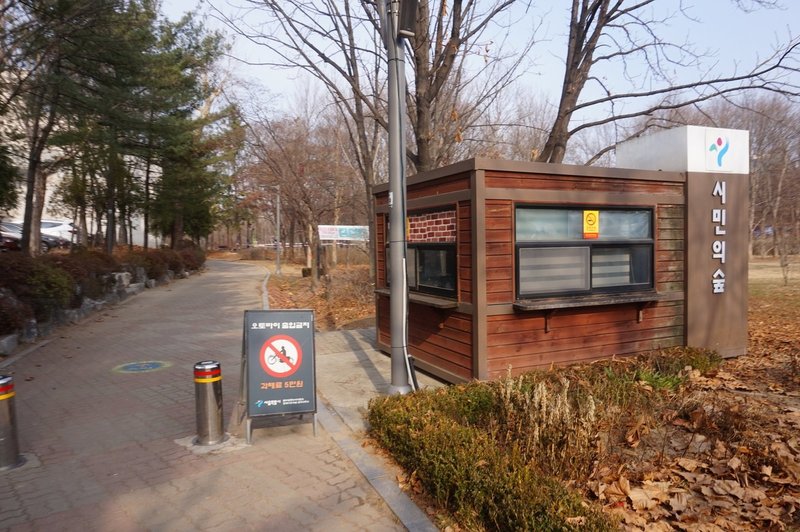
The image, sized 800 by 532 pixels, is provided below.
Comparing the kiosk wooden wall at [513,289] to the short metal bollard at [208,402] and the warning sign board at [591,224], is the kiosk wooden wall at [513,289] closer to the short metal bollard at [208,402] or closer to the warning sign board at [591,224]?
the warning sign board at [591,224]

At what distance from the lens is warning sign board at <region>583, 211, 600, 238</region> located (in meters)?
7.08

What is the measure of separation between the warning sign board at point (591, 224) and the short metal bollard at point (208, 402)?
16.3 feet

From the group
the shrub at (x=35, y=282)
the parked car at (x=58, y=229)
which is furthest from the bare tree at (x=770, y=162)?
the parked car at (x=58, y=229)

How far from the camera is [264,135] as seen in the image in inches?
927

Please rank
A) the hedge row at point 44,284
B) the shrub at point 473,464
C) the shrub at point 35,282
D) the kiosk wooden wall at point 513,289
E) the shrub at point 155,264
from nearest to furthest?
the shrub at point 473,464 → the kiosk wooden wall at point 513,289 → the hedge row at point 44,284 → the shrub at point 35,282 → the shrub at point 155,264

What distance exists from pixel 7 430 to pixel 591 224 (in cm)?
693

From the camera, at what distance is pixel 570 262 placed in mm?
7016

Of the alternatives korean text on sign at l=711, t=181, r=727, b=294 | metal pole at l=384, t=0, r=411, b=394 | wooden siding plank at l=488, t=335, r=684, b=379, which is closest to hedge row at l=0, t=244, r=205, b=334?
metal pole at l=384, t=0, r=411, b=394

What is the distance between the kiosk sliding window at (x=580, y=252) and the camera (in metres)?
6.73

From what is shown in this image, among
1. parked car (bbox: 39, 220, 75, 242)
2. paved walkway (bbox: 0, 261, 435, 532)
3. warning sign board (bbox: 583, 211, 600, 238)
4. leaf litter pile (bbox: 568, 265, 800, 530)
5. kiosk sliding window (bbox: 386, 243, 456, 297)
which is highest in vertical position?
parked car (bbox: 39, 220, 75, 242)

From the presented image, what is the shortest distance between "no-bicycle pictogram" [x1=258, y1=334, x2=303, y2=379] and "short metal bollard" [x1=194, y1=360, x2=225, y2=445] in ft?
1.54

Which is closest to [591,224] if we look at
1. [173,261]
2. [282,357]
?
[282,357]

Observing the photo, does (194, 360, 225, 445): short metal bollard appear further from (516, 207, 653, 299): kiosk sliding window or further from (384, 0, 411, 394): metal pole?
(516, 207, 653, 299): kiosk sliding window

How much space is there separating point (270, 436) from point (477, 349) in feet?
8.56
